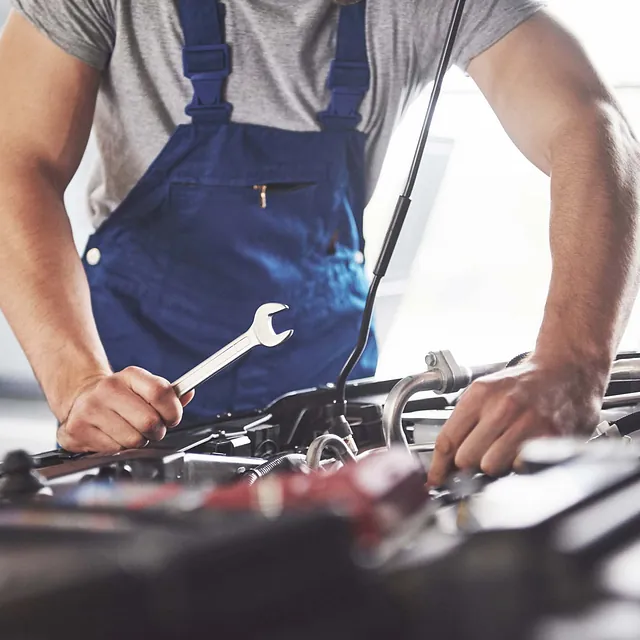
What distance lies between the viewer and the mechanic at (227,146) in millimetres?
1077

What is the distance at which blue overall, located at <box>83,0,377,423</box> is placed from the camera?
3.86ft

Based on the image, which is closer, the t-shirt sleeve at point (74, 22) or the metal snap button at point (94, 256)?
the t-shirt sleeve at point (74, 22)

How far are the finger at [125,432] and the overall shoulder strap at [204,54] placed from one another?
49 cm

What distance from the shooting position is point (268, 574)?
282mm

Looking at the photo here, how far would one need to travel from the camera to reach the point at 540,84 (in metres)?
1.09

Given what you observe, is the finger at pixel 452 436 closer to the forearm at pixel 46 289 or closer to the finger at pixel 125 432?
the finger at pixel 125 432

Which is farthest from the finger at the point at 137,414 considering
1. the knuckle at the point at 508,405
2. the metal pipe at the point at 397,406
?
the knuckle at the point at 508,405

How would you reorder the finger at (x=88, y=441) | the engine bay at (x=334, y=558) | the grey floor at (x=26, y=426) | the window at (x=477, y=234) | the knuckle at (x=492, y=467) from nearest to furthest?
the engine bay at (x=334, y=558)
the knuckle at (x=492, y=467)
the finger at (x=88, y=441)
the window at (x=477, y=234)
the grey floor at (x=26, y=426)

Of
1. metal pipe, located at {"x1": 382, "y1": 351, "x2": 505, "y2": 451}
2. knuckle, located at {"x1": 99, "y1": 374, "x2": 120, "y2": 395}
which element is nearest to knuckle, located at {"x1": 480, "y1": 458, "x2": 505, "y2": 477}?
metal pipe, located at {"x1": 382, "y1": 351, "x2": 505, "y2": 451}

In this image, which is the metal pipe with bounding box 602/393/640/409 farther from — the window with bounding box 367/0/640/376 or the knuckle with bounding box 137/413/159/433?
the window with bounding box 367/0/640/376

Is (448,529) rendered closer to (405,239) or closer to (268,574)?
(268,574)

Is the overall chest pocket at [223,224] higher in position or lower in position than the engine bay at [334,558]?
higher

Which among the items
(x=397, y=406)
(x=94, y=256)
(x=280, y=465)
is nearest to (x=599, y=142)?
(x=397, y=406)

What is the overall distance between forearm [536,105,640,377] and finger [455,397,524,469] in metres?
0.14
